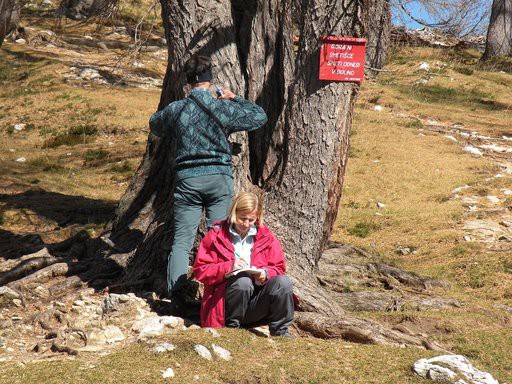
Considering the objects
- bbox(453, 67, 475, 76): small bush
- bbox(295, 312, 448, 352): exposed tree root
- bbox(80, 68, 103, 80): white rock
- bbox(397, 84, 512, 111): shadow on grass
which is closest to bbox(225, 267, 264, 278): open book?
bbox(295, 312, 448, 352): exposed tree root

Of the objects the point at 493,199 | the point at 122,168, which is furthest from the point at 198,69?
the point at 122,168

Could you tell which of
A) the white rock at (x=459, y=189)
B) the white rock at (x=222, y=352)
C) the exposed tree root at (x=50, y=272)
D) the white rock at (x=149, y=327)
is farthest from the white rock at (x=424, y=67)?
the white rock at (x=222, y=352)

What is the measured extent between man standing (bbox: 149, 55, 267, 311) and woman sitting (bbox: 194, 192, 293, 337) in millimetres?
434

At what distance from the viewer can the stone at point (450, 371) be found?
486 cm

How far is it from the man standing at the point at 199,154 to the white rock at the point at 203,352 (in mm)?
1006

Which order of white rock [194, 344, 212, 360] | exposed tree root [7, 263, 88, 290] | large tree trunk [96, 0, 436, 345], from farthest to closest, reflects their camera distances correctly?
1. exposed tree root [7, 263, 88, 290]
2. large tree trunk [96, 0, 436, 345]
3. white rock [194, 344, 212, 360]

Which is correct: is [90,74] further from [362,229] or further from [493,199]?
[493,199]

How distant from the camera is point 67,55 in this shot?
861 inches

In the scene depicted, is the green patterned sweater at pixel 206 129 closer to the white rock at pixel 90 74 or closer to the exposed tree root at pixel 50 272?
the exposed tree root at pixel 50 272

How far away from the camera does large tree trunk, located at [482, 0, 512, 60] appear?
24.7 metres

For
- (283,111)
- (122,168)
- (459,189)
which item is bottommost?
(122,168)

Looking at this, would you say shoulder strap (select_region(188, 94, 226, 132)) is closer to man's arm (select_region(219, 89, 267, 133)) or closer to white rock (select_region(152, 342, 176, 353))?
man's arm (select_region(219, 89, 267, 133))

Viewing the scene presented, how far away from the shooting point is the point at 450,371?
16.0 ft

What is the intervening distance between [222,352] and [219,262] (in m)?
0.73
